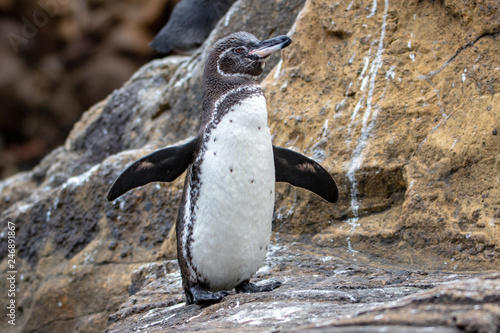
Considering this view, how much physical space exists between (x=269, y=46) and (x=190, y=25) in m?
3.69

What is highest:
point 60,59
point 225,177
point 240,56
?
point 60,59

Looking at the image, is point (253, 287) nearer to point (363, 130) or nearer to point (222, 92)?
point (222, 92)

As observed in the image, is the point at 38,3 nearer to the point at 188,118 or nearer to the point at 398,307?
the point at 188,118

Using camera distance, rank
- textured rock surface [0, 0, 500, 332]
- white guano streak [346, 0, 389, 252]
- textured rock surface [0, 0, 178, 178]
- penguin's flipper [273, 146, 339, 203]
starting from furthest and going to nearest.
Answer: textured rock surface [0, 0, 178, 178]
white guano streak [346, 0, 389, 252]
penguin's flipper [273, 146, 339, 203]
textured rock surface [0, 0, 500, 332]

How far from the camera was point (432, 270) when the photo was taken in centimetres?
268

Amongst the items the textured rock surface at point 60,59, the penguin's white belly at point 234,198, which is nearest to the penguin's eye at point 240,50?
the penguin's white belly at point 234,198

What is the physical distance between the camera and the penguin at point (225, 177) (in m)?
2.51

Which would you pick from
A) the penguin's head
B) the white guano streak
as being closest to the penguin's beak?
the penguin's head

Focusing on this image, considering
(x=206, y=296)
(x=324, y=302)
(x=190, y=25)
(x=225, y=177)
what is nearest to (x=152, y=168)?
(x=225, y=177)

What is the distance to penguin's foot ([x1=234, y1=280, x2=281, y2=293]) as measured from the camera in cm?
248

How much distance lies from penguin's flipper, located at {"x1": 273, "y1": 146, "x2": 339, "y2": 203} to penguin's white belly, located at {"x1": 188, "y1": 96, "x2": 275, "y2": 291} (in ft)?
1.23

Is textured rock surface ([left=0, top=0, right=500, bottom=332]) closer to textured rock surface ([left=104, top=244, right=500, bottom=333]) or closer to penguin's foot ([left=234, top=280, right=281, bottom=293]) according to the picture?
textured rock surface ([left=104, top=244, right=500, bottom=333])

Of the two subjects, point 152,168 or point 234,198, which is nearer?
Answer: point 234,198

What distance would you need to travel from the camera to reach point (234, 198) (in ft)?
8.19
